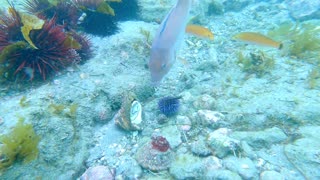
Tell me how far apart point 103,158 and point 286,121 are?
300 cm

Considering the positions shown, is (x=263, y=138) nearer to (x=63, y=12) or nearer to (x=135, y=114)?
(x=135, y=114)

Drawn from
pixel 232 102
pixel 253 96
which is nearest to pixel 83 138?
pixel 232 102

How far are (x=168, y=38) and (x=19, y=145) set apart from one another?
2247 mm

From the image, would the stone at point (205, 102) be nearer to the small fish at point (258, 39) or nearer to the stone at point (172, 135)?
the stone at point (172, 135)

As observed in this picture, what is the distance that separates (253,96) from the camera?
4406mm

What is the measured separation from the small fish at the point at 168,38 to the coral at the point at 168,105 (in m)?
1.06

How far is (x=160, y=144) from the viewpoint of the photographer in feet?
11.3

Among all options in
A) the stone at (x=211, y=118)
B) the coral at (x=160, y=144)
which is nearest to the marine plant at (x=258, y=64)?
the stone at (x=211, y=118)

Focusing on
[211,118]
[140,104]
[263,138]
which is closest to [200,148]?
[211,118]

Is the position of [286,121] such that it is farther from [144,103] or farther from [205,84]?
[144,103]

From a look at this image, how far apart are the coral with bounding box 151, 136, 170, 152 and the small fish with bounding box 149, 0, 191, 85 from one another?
0.98m

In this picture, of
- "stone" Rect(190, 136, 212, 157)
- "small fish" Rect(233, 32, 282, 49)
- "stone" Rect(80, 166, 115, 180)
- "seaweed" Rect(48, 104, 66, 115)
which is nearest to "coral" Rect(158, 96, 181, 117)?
"stone" Rect(190, 136, 212, 157)

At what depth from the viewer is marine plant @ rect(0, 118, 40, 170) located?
281 centimetres

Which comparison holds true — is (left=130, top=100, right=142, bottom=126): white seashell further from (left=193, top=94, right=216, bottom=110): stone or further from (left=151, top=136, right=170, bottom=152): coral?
(left=193, top=94, right=216, bottom=110): stone
